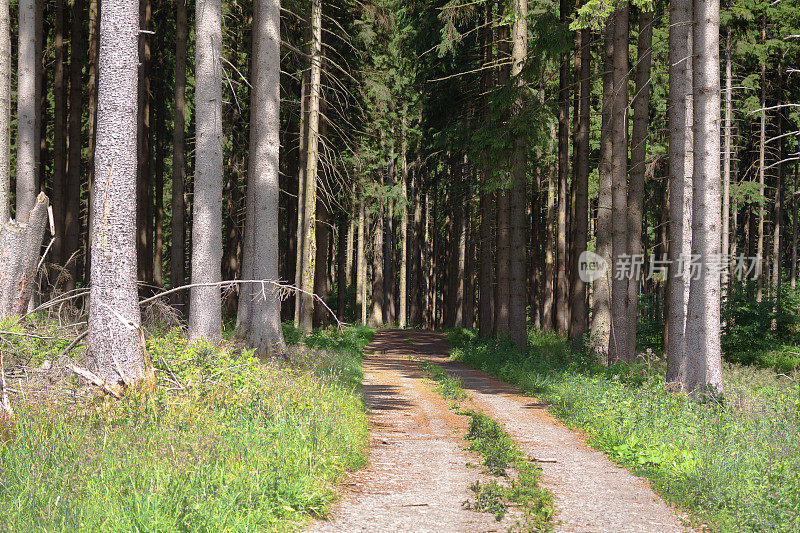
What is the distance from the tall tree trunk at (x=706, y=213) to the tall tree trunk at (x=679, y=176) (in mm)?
1243

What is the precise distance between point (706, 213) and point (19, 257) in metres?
11.1

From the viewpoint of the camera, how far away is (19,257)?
11.0m

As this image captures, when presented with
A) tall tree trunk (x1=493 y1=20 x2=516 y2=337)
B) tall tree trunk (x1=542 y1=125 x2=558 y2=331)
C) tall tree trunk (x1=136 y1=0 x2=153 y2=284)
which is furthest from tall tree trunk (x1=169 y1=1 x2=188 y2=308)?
tall tree trunk (x1=542 y1=125 x2=558 y2=331)

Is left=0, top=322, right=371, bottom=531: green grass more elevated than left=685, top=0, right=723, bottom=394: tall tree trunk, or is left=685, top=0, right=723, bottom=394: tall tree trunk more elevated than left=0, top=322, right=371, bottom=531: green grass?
left=685, top=0, right=723, bottom=394: tall tree trunk

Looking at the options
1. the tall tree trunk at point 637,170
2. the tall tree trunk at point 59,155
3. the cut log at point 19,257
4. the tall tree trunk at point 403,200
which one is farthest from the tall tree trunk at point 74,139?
the tall tree trunk at point 403,200

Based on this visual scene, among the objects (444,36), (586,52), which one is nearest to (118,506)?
(444,36)

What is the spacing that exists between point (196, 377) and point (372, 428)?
2.85m

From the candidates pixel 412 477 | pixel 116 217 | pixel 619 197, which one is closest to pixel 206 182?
pixel 116 217

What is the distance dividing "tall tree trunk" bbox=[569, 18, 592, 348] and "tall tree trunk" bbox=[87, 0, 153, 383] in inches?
556

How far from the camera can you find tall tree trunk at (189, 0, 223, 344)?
12.0 meters

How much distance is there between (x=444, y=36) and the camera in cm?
1975

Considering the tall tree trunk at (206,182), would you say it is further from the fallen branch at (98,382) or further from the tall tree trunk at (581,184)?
the tall tree trunk at (581,184)

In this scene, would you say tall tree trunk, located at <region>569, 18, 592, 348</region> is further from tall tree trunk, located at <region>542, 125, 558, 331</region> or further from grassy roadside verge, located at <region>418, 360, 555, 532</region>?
grassy roadside verge, located at <region>418, 360, 555, 532</region>

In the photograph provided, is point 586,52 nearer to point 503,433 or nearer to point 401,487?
point 503,433
